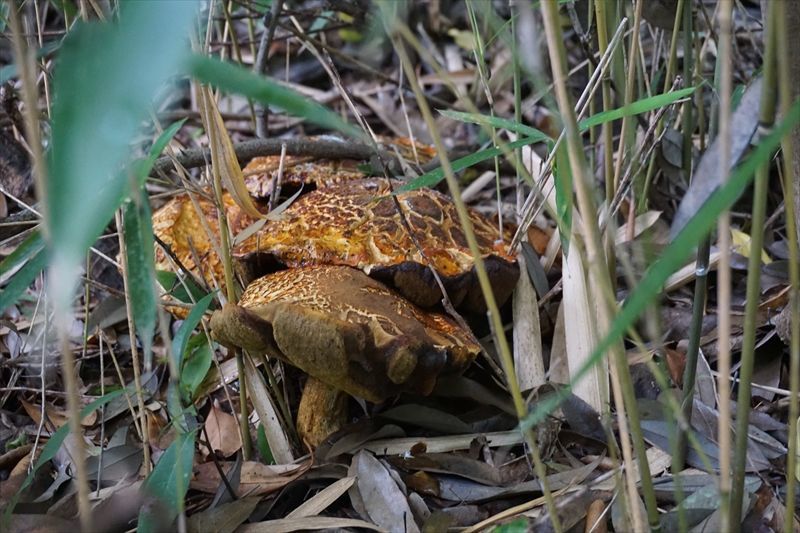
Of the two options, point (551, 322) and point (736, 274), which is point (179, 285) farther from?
point (736, 274)

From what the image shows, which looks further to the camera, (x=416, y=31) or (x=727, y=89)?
(x=416, y=31)

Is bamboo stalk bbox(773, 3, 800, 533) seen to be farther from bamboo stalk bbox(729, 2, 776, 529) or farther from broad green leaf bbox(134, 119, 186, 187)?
broad green leaf bbox(134, 119, 186, 187)

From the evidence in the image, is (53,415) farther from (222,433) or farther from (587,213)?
(587,213)

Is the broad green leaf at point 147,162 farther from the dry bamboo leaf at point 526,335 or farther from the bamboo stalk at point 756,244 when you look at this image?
the dry bamboo leaf at point 526,335

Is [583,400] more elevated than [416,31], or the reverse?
[416,31]

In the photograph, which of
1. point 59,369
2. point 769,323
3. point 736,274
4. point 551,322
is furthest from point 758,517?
point 59,369

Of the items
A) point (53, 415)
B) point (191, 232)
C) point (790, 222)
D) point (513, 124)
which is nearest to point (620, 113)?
point (513, 124)

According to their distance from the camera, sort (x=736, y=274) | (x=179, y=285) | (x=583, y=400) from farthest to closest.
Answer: (x=736, y=274)
(x=179, y=285)
(x=583, y=400)
